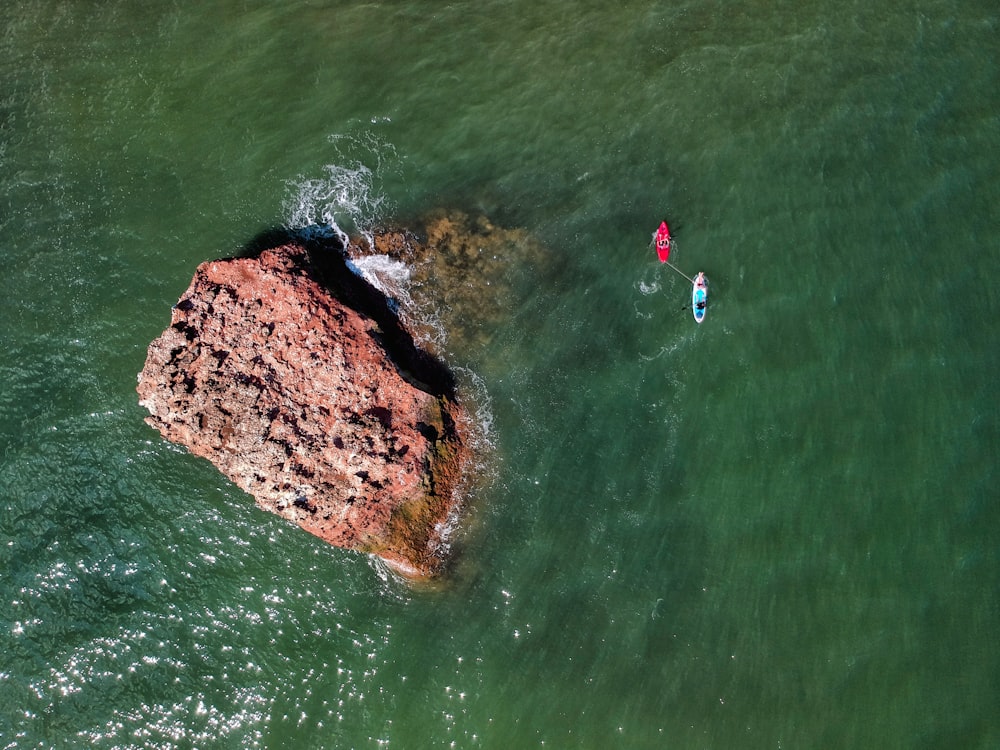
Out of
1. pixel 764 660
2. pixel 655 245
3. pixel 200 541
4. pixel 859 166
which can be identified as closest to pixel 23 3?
pixel 200 541

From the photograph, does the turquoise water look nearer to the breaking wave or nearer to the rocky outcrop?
the breaking wave

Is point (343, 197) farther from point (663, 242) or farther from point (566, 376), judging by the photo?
point (663, 242)

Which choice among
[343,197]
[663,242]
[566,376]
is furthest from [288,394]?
[663,242]

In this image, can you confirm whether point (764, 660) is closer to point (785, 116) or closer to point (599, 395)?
point (599, 395)

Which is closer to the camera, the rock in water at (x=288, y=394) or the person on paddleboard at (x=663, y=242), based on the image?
the rock in water at (x=288, y=394)

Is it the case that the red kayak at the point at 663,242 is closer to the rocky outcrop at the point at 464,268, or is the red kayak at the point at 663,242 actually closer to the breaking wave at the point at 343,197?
the rocky outcrop at the point at 464,268

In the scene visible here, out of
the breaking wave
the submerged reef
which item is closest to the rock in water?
the submerged reef

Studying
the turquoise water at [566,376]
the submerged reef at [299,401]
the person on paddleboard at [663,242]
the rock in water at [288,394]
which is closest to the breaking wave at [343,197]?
the turquoise water at [566,376]
